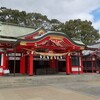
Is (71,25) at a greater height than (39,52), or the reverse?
(71,25)

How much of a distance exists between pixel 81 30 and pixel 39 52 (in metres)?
27.6

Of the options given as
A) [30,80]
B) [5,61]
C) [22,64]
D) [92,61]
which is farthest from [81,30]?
[30,80]

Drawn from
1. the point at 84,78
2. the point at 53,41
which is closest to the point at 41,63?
the point at 53,41

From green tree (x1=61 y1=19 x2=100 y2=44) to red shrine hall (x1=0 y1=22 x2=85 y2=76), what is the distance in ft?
71.5

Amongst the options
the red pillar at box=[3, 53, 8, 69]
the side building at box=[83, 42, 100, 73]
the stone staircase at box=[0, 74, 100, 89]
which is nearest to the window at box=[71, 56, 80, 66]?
the side building at box=[83, 42, 100, 73]

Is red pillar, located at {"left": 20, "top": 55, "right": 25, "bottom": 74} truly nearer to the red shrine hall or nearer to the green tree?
the red shrine hall

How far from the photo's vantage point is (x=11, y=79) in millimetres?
15602

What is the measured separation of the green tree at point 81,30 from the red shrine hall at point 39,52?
71.5 feet

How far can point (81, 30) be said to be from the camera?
4581 centimetres

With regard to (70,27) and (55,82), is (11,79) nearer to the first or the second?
(55,82)

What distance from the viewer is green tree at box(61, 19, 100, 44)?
150ft

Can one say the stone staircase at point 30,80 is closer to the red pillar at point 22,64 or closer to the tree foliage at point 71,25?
the red pillar at point 22,64

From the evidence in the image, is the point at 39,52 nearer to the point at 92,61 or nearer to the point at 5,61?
the point at 5,61

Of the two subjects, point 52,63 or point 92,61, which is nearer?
point 52,63
